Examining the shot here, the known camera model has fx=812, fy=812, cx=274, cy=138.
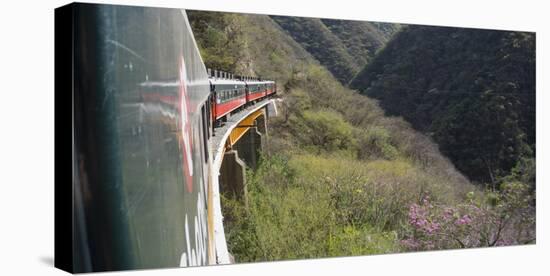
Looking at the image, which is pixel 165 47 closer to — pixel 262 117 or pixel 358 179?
pixel 262 117

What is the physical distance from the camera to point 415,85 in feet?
21.7

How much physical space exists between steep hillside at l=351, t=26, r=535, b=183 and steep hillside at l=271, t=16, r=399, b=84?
0.11 metres

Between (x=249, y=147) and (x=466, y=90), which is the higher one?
(x=466, y=90)

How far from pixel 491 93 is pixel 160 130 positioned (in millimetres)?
4221

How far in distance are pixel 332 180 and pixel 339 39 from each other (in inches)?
42.1

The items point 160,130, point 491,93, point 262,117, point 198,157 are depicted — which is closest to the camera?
point 160,130

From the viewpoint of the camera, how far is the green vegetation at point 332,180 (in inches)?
229

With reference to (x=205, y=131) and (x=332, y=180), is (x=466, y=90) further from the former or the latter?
(x=205, y=131)

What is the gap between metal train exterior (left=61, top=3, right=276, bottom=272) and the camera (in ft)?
10.5

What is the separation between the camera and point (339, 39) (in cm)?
613

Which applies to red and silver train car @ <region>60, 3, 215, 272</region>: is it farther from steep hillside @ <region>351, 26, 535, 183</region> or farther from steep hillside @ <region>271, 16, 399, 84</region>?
steep hillside @ <region>351, 26, 535, 183</region>

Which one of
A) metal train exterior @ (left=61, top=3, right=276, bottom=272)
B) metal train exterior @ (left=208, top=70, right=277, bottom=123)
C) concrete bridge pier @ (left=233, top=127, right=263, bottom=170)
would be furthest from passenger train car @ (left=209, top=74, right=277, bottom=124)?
A: metal train exterior @ (left=61, top=3, right=276, bottom=272)

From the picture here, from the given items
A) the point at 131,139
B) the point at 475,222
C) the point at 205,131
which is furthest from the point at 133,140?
the point at 475,222

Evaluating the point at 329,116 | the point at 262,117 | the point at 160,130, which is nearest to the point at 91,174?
the point at 160,130
